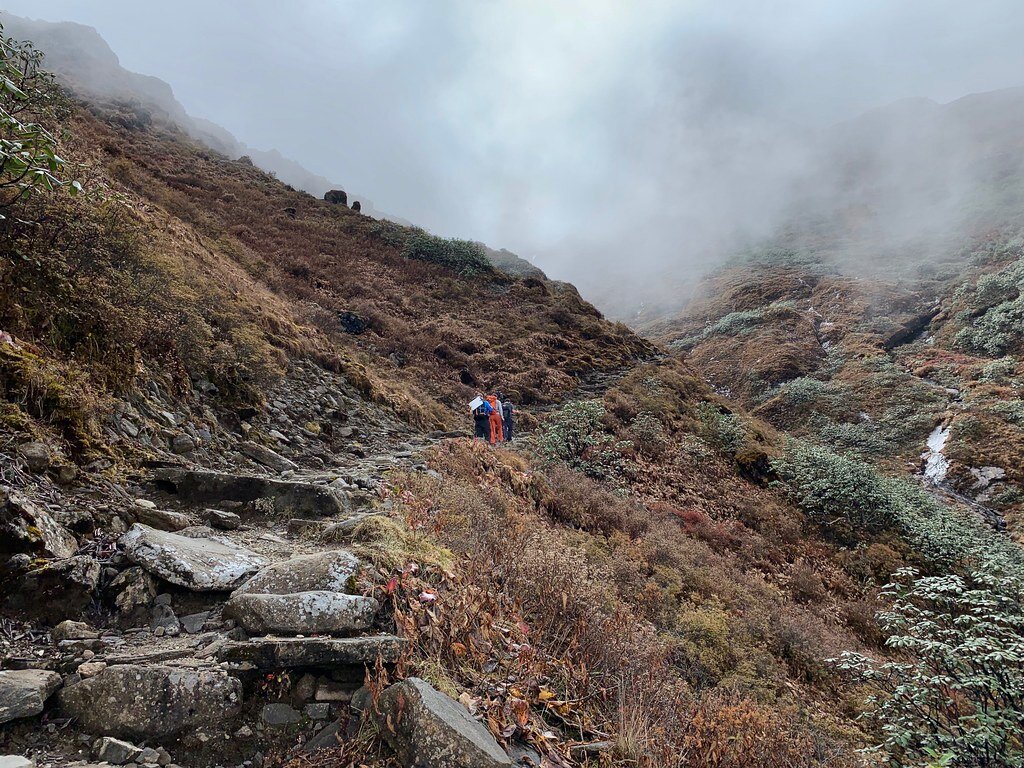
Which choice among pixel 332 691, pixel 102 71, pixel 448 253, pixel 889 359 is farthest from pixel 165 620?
pixel 102 71

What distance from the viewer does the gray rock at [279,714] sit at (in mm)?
2090

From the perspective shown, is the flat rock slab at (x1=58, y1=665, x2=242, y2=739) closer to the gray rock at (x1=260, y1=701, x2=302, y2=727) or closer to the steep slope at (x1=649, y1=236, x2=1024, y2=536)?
the gray rock at (x1=260, y1=701, x2=302, y2=727)

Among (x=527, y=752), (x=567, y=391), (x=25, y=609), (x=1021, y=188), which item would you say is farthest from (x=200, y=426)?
(x=1021, y=188)

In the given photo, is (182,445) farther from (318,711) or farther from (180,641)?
(318,711)

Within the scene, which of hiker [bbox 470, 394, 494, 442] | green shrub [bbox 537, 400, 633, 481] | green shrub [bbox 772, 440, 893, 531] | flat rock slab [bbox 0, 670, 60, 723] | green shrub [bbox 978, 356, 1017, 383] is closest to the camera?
flat rock slab [bbox 0, 670, 60, 723]

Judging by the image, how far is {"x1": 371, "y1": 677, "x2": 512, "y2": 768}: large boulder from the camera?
1.97m

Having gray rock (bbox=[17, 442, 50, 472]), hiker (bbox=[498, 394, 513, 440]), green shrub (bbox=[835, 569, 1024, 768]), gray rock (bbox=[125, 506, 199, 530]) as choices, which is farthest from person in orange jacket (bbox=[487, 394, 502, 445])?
gray rock (bbox=[17, 442, 50, 472])

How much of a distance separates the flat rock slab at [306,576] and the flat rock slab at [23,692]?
79 centimetres

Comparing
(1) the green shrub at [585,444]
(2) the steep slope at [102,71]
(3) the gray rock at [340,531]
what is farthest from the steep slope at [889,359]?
(2) the steep slope at [102,71]

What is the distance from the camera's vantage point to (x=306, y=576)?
2.74m

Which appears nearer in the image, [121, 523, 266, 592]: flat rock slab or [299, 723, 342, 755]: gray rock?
[299, 723, 342, 755]: gray rock

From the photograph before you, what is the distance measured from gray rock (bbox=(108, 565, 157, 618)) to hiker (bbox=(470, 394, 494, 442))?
880 centimetres

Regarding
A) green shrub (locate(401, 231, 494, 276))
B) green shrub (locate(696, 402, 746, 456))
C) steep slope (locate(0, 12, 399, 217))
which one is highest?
steep slope (locate(0, 12, 399, 217))

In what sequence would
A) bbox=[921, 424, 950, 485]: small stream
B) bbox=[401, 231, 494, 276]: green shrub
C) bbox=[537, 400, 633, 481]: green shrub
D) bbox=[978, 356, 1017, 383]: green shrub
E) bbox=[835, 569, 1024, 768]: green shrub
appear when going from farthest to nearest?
bbox=[401, 231, 494, 276]: green shrub
bbox=[978, 356, 1017, 383]: green shrub
bbox=[921, 424, 950, 485]: small stream
bbox=[537, 400, 633, 481]: green shrub
bbox=[835, 569, 1024, 768]: green shrub
